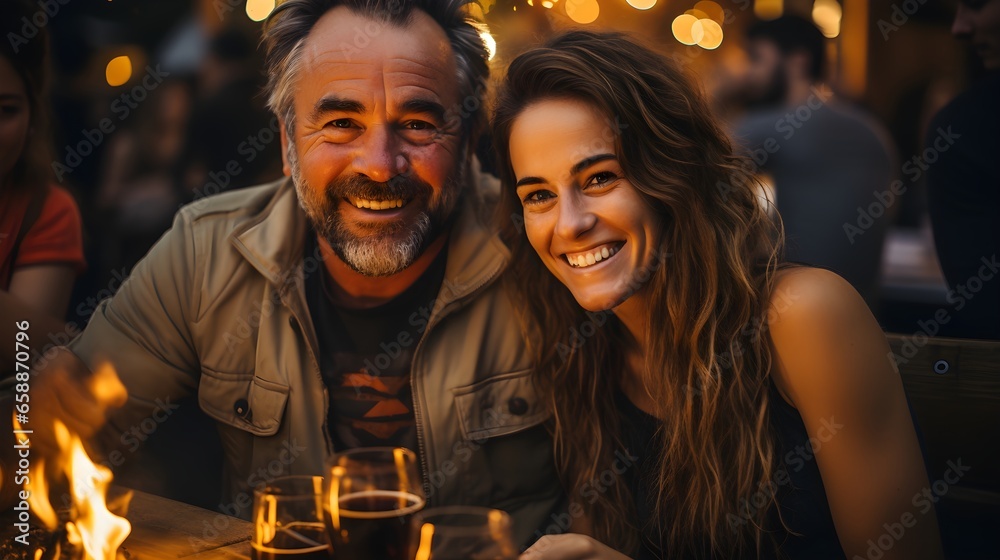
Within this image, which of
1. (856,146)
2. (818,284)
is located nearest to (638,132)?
(818,284)

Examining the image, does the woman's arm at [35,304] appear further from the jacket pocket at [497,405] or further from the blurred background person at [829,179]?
the blurred background person at [829,179]

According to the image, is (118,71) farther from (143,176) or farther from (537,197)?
(537,197)

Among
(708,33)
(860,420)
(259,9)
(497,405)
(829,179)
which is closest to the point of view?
(860,420)

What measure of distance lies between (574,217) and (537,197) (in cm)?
17

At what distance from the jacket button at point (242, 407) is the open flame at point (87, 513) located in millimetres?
511

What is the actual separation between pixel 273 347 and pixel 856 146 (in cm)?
264

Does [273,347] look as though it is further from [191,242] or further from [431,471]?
[431,471]

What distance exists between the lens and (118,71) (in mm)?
2975

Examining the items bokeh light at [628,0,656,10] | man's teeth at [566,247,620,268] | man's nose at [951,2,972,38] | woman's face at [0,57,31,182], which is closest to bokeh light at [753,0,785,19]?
bokeh light at [628,0,656,10]

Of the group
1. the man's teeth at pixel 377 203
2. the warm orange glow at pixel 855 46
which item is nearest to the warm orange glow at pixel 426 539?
the man's teeth at pixel 377 203

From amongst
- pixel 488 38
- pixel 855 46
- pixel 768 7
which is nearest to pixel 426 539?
pixel 488 38

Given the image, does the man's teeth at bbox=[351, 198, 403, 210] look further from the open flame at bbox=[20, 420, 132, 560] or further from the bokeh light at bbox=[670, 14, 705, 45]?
the bokeh light at bbox=[670, 14, 705, 45]

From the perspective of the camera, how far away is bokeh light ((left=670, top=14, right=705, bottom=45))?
5477 millimetres

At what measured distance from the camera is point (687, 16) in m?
5.59
